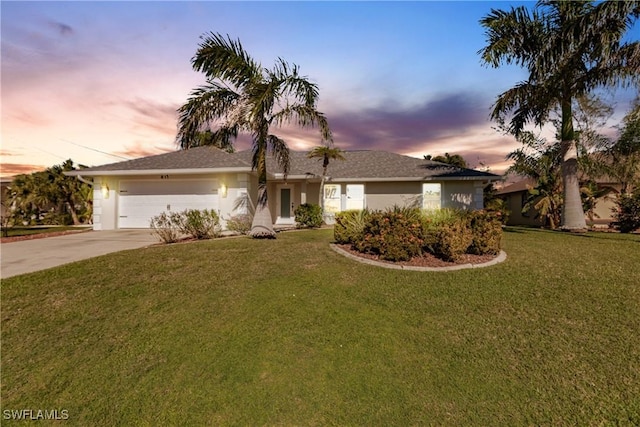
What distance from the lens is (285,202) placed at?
1770 cm

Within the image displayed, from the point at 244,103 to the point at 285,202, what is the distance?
344 inches

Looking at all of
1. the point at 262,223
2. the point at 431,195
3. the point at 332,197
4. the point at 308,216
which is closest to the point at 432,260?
the point at 262,223

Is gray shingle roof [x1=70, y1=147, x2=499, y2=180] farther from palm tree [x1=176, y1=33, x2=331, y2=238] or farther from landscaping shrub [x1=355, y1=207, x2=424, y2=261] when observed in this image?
landscaping shrub [x1=355, y1=207, x2=424, y2=261]

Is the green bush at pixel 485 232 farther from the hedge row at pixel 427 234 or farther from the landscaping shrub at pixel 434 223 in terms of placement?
the landscaping shrub at pixel 434 223

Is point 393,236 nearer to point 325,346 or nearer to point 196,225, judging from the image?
point 325,346

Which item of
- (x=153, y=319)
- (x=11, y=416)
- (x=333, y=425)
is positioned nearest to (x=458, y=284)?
(x=333, y=425)

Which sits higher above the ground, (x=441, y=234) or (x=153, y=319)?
(x=441, y=234)

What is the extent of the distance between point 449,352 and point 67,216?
2817cm

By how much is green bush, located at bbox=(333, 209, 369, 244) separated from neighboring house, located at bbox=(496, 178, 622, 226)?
49.6ft

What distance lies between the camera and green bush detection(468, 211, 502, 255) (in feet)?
24.4

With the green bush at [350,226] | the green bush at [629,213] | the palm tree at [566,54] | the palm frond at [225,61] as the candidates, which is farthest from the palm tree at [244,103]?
the green bush at [629,213]

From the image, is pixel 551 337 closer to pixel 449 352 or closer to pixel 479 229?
pixel 449 352

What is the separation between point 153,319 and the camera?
448 centimetres

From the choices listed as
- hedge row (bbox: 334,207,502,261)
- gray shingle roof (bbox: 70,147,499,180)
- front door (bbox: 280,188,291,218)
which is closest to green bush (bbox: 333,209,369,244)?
hedge row (bbox: 334,207,502,261)
